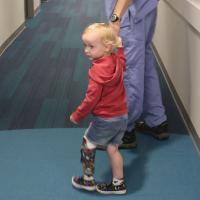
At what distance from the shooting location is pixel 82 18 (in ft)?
21.8

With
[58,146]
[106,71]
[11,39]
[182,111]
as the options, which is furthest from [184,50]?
[11,39]

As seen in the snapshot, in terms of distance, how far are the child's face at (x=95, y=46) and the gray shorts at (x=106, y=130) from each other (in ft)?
1.01

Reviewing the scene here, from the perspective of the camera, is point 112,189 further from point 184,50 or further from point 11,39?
point 11,39

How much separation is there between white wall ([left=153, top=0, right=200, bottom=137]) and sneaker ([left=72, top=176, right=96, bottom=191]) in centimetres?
81

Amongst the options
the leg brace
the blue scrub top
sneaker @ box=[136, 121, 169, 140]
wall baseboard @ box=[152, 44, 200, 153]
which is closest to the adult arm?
the blue scrub top

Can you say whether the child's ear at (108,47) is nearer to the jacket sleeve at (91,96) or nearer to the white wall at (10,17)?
the jacket sleeve at (91,96)

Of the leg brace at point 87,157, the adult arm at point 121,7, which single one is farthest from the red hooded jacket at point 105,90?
the adult arm at point 121,7

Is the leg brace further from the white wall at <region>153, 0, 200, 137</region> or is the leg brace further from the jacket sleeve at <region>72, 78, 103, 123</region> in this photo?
the white wall at <region>153, 0, 200, 137</region>

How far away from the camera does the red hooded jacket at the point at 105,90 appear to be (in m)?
1.82

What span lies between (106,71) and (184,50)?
49.2 inches

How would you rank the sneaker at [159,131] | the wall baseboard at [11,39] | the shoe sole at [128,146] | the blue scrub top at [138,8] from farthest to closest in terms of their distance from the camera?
the wall baseboard at [11,39], the sneaker at [159,131], the shoe sole at [128,146], the blue scrub top at [138,8]

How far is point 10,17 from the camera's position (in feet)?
16.9

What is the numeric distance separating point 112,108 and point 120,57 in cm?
25

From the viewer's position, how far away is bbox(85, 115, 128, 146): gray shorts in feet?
6.29
